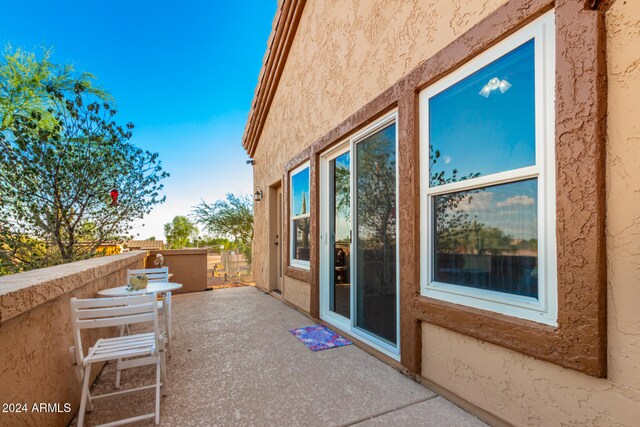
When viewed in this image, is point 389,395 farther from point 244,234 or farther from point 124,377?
point 244,234

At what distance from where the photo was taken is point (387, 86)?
3.02 metres

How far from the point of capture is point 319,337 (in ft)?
12.3

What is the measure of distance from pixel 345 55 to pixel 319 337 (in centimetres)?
358

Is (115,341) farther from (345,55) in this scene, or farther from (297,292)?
(345,55)

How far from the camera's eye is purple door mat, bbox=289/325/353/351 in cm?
347

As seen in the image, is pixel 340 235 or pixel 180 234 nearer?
pixel 340 235

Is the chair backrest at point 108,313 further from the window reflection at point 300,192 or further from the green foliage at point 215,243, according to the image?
the green foliage at point 215,243

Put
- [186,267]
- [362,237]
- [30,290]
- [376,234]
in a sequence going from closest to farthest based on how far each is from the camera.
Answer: [30,290] < [376,234] < [362,237] < [186,267]

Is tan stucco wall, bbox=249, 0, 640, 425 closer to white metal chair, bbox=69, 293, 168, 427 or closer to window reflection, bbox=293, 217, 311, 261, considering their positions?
window reflection, bbox=293, 217, 311, 261

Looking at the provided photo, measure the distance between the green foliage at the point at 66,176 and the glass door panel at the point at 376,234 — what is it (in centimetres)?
462

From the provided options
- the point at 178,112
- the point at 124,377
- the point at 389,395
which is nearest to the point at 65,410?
the point at 124,377

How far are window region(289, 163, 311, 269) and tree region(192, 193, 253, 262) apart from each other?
649 cm

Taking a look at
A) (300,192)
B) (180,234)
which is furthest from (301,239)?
(180,234)

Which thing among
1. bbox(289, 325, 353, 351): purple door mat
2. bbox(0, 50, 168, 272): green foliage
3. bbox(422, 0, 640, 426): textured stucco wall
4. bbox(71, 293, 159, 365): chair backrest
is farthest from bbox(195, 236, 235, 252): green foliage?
bbox(422, 0, 640, 426): textured stucco wall
